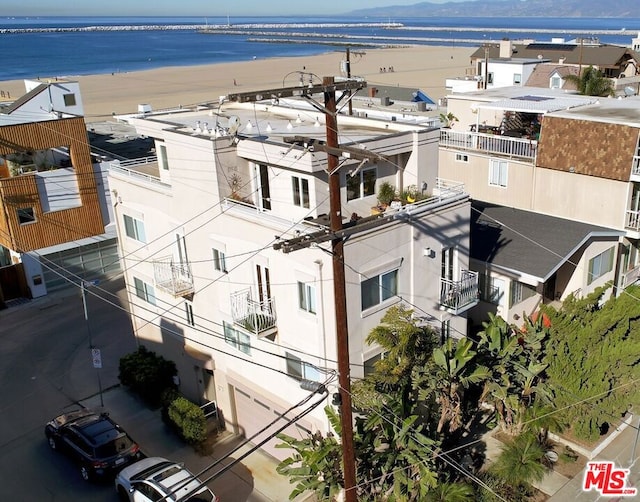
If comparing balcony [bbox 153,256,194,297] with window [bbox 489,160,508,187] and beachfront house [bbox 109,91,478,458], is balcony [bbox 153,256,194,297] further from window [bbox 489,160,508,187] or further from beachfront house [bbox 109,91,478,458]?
window [bbox 489,160,508,187]

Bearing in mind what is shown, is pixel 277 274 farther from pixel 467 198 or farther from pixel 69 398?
pixel 69 398

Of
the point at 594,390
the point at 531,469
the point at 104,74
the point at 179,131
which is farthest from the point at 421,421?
the point at 104,74

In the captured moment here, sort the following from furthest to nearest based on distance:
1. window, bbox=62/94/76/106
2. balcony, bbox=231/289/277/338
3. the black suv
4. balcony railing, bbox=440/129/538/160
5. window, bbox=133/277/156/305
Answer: window, bbox=62/94/76/106 → balcony railing, bbox=440/129/538/160 → window, bbox=133/277/156/305 → the black suv → balcony, bbox=231/289/277/338

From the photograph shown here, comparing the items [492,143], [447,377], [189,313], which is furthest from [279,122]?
[492,143]

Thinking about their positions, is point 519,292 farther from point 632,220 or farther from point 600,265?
point 632,220

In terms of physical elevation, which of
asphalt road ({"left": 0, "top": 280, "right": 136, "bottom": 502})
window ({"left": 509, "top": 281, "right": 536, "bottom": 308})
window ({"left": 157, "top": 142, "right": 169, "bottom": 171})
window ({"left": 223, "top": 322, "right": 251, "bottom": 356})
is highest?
window ({"left": 157, "top": 142, "right": 169, "bottom": 171})

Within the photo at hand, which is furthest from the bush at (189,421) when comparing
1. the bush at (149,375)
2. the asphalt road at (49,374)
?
the asphalt road at (49,374)

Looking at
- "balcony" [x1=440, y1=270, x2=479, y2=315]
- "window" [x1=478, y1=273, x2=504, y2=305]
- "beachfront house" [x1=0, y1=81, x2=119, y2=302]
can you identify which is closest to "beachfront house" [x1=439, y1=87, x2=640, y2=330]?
"window" [x1=478, y1=273, x2=504, y2=305]
